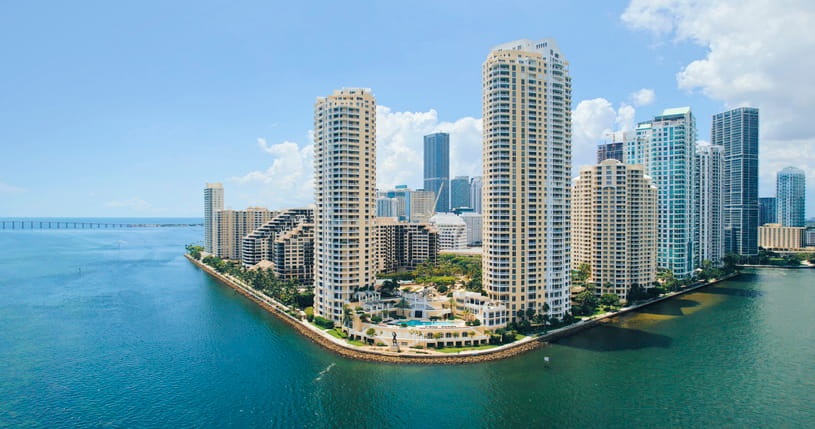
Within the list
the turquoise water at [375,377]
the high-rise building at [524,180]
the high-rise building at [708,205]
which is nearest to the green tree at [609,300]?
the turquoise water at [375,377]

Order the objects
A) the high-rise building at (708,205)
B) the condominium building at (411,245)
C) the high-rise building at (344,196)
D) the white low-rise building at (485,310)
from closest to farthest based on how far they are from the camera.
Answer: the white low-rise building at (485,310)
the high-rise building at (344,196)
the high-rise building at (708,205)
the condominium building at (411,245)

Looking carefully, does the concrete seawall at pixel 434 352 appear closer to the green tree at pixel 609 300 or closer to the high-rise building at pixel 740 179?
the green tree at pixel 609 300

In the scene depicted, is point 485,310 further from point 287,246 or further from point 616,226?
point 287,246

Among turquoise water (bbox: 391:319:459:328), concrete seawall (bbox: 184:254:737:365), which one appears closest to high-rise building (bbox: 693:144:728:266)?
concrete seawall (bbox: 184:254:737:365)

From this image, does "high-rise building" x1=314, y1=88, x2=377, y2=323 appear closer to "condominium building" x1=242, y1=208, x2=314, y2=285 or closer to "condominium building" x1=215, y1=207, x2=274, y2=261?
"condominium building" x1=242, y1=208, x2=314, y2=285

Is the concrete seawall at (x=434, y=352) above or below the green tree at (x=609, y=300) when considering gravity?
below

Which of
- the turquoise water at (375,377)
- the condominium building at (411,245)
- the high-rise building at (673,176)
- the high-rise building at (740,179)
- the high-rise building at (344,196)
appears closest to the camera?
the turquoise water at (375,377)

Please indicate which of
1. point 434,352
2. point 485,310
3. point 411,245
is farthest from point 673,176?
point 434,352
